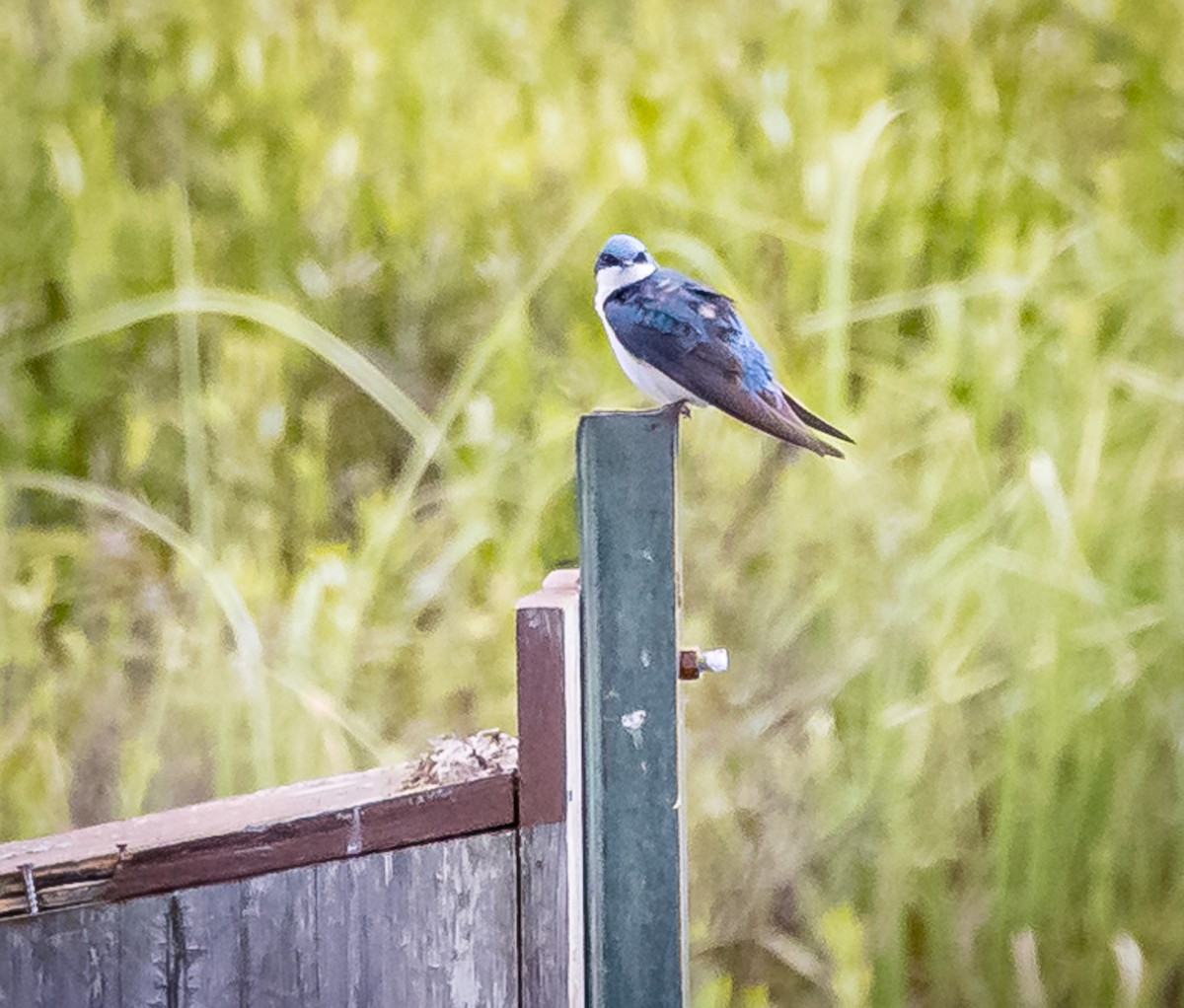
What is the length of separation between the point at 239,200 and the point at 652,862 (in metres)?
1.23

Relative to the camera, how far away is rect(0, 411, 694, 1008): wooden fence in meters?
0.78

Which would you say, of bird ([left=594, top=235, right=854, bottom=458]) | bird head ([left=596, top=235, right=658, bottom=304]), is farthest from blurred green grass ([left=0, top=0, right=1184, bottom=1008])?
bird ([left=594, top=235, right=854, bottom=458])

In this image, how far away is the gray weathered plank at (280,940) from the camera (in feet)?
2.60

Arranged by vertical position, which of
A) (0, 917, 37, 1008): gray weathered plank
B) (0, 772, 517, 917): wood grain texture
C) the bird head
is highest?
the bird head

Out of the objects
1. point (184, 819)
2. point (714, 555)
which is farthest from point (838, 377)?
point (184, 819)

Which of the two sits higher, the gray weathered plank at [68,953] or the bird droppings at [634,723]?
the bird droppings at [634,723]

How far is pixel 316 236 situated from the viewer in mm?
1752

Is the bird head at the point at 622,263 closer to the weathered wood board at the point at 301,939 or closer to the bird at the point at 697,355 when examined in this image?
the bird at the point at 697,355

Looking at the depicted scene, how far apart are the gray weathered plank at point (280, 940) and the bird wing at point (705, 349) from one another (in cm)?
55

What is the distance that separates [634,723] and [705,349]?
48 cm

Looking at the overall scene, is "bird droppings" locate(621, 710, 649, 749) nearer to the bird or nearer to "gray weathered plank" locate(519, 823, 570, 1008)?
"gray weathered plank" locate(519, 823, 570, 1008)

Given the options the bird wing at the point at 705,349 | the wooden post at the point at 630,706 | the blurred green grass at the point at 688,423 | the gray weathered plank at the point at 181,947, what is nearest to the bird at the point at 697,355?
the bird wing at the point at 705,349

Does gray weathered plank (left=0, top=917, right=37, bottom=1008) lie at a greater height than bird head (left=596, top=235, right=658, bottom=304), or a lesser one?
lesser

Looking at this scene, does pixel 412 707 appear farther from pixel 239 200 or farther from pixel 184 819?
pixel 184 819
